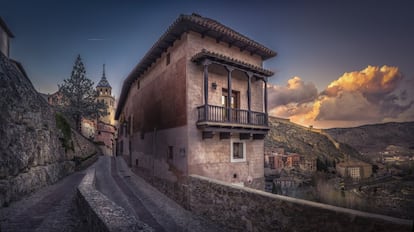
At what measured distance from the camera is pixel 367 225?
4324mm

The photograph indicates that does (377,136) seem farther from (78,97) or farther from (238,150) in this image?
(78,97)

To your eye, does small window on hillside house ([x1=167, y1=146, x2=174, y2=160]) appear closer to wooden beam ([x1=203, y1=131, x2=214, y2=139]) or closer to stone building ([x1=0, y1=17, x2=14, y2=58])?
wooden beam ([x1=203, y1=131, x2=214, y2=139])

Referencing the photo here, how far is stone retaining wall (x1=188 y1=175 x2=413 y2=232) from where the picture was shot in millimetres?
4387

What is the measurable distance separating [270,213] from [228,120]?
5561 mm

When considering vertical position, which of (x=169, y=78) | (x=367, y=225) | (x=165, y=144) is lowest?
(x=367, y=225)

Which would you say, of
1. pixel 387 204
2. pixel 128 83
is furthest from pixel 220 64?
pixel 128 83

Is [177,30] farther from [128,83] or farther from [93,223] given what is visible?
[128,83]

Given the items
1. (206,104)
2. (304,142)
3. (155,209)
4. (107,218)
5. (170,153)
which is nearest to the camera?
(107,218)

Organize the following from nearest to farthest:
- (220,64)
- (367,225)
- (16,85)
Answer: (367,225) → (16,85) → (220,64)

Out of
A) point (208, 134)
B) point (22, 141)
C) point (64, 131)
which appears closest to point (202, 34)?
point (208, 134)

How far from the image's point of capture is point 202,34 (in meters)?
11.4

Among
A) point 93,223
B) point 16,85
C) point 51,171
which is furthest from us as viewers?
point 51,171

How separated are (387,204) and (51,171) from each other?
1918 centimetres

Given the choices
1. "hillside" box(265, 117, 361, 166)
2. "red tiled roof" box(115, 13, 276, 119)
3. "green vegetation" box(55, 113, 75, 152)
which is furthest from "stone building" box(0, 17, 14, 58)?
"hillside" box(265, 117, 361, 166)
